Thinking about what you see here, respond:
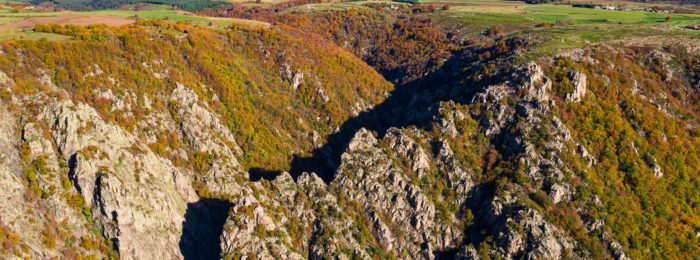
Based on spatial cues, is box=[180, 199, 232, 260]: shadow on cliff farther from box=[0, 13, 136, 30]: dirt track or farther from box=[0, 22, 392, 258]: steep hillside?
box=[0, 13, 136, 30]: dirt track

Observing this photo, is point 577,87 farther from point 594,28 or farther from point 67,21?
point 67,21

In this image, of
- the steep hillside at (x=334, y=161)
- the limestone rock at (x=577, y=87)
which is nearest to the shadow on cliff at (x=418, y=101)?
the steep hillside at (x=334, y=161)

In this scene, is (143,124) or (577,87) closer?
(143,124)

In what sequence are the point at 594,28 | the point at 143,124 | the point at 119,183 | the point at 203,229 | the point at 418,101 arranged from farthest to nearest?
the point at 594,28 < the point at 418,101 < the point at 143,124 < the point at 203,229 < the point at 119,183

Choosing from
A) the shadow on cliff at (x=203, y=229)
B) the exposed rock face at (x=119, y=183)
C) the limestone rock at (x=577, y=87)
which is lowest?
the shadow on cliff at (x=203, y=229)

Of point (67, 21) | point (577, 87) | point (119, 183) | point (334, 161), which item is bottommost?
point (334, 161)

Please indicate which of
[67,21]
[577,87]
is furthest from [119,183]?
[577,87]

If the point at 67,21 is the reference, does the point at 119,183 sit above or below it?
below

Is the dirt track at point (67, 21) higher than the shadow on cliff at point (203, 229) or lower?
higher

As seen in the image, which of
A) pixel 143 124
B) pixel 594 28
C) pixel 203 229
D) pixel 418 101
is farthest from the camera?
pixel 594 28

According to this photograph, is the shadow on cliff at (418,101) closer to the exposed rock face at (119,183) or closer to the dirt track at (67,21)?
the exposed rock face at (119,183)
